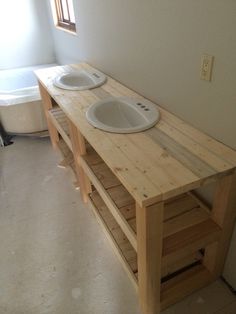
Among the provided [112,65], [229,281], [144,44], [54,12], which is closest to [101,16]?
[112,65]

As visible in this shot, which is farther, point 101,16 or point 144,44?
point 101,16

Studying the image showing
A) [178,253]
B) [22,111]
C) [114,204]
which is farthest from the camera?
[22,111]

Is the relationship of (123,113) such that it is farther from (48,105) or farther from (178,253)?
(48,105)

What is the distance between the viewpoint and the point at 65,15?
2.97 meters

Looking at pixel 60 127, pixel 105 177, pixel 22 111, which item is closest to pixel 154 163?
pixel 105 177

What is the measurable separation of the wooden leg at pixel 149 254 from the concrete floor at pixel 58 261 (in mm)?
161

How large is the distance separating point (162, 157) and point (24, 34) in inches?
117

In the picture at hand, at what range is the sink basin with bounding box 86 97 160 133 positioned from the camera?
1.39 meters

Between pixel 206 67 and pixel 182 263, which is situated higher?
pixel 206 67

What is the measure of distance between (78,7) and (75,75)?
62cm

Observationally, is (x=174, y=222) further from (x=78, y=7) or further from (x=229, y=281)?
Result: (x=78, y=7)

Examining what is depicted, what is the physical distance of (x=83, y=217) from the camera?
186 centimetres

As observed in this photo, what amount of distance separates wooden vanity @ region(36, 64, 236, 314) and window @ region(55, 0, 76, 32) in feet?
5.14

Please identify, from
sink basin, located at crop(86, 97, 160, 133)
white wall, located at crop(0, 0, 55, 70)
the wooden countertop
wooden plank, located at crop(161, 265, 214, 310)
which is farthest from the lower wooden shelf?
white wall, located at crop(0, 0, 55, 70)
